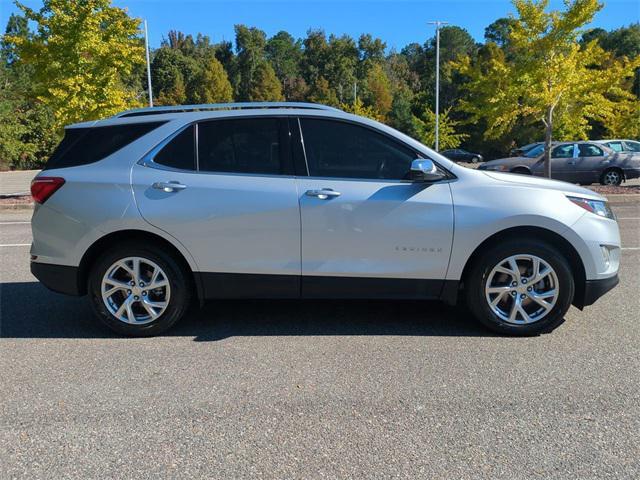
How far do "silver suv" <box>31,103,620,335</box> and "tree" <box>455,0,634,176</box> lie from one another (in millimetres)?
11958

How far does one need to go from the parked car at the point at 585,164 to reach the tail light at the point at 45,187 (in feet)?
49.1

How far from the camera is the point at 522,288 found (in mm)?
4223

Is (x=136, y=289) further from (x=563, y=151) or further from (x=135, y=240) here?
(x=563, y=151)

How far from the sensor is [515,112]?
16031 mm

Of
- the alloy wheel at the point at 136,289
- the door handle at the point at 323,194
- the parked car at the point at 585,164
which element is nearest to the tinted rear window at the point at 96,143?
the alloy wheel at the point at 136,289

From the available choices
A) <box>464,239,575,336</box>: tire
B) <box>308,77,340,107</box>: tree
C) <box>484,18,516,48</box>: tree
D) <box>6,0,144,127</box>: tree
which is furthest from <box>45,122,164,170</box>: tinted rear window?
<box>484,18,516,48</box>: tree

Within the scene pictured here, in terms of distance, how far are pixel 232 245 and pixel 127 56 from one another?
1225 cm

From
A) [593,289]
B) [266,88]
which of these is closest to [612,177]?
[593,289]

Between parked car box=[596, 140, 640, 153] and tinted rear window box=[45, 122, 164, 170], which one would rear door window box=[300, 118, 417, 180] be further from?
parked car box=[596, 140, 640, 153]

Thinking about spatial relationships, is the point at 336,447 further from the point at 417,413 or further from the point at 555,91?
the point at 555,91

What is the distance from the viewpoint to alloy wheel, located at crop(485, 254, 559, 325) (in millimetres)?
4195

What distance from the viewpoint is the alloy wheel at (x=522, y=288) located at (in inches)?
165

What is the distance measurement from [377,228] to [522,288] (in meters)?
1.20

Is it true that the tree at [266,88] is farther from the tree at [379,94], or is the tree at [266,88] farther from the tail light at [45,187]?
the tail light at [45,187]
